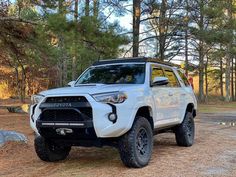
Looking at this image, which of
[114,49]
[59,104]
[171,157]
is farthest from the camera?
[114,49]

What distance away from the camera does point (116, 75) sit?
8.38 meters

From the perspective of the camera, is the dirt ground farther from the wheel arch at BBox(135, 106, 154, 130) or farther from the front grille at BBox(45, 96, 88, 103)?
the front grille at BBox(45, 96, 88, 103)

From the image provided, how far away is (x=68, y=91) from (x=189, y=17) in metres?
20.2

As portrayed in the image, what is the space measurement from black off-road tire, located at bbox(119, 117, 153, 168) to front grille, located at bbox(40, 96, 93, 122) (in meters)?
0.78

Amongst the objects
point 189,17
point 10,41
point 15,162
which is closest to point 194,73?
point 189,17

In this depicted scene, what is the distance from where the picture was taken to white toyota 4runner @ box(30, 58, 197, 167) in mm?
6797

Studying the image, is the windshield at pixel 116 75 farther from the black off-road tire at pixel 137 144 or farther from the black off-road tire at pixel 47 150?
the black off-road tire at pixel 47 150

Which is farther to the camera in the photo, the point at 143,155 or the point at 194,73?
the point at 194,73

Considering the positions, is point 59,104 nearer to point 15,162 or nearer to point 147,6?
point 15,162

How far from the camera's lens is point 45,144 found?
7.78 m

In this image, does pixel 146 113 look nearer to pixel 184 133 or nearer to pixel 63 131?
pixel 63 131

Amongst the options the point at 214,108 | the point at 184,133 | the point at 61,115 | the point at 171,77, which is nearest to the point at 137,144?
the point at 61,115

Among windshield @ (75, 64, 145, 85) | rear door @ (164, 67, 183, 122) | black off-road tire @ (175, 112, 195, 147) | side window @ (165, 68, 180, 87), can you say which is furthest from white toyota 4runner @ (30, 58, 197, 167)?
black off-road tire @ (175, 112, 195, 147)

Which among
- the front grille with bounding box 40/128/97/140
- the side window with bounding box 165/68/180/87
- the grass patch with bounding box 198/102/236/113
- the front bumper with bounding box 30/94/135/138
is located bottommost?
the grass patch with bounding box 198/102/236/113
